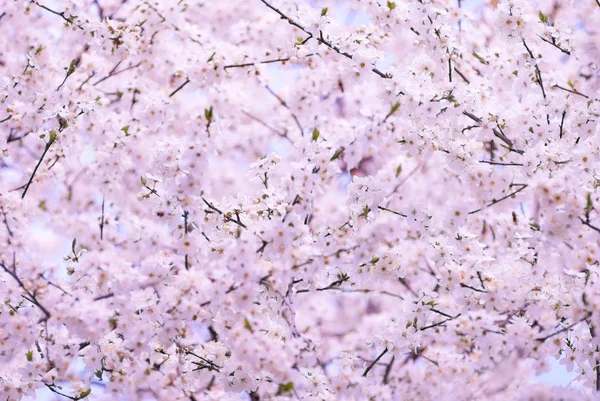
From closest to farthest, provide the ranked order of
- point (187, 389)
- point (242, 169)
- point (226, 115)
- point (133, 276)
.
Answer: point (133, 276) → point (187, 389) → point (226, 115) → point (242, 169)

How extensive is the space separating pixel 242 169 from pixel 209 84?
5000 mm

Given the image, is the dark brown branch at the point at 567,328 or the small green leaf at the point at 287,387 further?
the dark brown branch at the point at 567,328

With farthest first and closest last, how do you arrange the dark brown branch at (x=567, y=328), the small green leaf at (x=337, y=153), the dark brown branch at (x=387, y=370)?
the dark brown branch at (x=387, y=370) → the small green leaf at (x=337, y=153) → the dark brown branch at (x=567, y=328)

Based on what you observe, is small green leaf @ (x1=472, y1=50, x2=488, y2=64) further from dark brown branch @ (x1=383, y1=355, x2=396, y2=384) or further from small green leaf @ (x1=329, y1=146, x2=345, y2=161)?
dark brown branch @ (x1=383, y1=355, x2=396, y2=384)

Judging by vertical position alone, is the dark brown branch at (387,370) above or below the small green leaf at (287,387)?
above

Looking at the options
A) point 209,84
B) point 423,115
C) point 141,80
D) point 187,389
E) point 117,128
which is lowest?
point 187,389

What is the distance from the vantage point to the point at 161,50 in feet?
24.0

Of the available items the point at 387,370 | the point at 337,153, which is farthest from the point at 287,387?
the point at 387,370

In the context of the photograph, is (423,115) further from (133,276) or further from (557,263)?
(133,276)

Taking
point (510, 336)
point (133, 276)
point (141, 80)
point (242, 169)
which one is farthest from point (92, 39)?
point (242, 169)

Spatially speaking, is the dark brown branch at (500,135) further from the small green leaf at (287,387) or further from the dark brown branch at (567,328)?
the small green leaf at (287,387)

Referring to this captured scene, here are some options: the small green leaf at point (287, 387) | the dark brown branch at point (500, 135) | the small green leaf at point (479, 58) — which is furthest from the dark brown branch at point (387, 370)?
the small green leaf at point (479, 58)

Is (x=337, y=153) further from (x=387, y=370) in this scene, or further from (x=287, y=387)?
(x=387, y=370)

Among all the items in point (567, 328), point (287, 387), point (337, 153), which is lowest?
point (287, 387)
